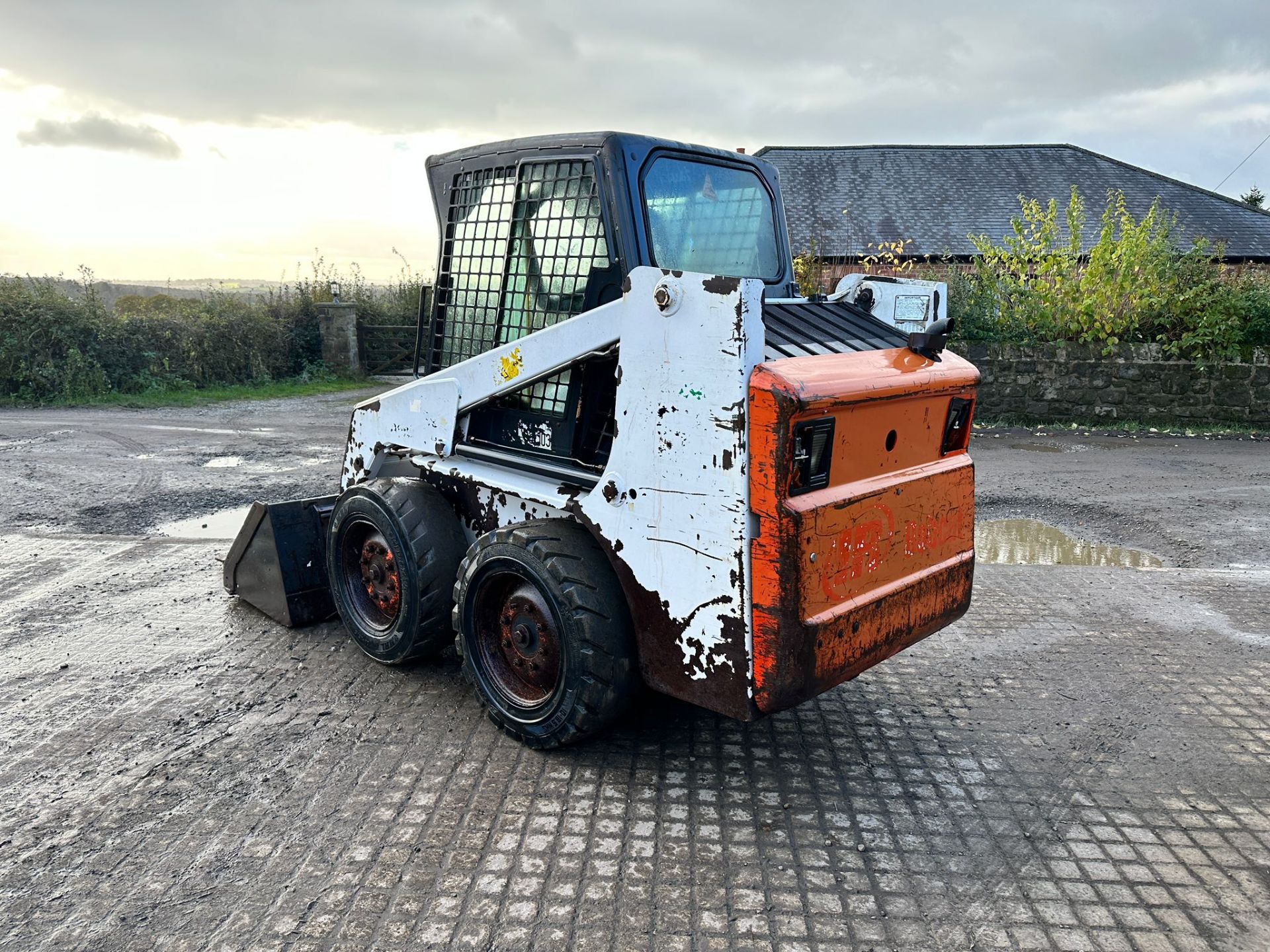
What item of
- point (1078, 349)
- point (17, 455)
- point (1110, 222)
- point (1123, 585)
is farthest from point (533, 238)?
point (1110, 222)

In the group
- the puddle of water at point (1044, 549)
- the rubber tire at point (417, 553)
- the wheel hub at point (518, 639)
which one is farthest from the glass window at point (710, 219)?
the puddle of water at point (1044, 549)

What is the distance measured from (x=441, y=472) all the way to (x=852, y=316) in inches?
79.7

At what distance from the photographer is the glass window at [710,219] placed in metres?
3.73

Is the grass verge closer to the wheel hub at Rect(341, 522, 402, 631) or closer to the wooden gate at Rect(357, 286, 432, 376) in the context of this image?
the wooden gate at Rect(357, 286, 432, 376)

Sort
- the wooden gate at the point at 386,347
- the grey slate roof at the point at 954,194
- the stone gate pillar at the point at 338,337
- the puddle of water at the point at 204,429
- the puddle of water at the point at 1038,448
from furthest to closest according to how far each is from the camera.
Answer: the grey slate roof at the point at 954,194
the wooden gate at the point at 386,347
the stone gate pillar at the point at 338,337
the puddle of water at the point at 204,429
the puddle of water at the point at 1038,448

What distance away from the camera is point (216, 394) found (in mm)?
16703

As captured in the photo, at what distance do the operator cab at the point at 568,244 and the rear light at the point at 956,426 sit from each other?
1024 millimetres

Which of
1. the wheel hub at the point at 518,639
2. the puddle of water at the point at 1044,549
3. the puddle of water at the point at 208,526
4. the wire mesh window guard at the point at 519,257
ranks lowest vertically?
the puddle of water at the point at 1044,549

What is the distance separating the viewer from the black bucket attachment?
16.3 feet

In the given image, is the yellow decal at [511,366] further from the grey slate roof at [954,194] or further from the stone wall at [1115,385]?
the grey slate roof at [954,194]

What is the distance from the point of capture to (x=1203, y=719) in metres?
4.08

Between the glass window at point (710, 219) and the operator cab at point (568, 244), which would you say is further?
the glass window at point (710, 219)

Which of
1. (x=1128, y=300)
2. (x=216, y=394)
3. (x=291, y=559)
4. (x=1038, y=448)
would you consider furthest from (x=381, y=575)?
(x=216, y=394)

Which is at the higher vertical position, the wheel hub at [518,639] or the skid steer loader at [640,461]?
the skid steer loader at [640,461]
